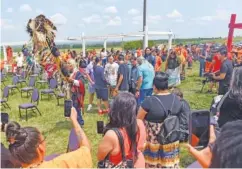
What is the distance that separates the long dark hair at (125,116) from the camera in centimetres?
254

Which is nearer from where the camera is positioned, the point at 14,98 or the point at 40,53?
the point at 40,53

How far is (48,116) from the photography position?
8.12m

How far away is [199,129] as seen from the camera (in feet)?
6.78

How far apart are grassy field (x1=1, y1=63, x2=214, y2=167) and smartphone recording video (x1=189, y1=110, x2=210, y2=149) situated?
2668mm

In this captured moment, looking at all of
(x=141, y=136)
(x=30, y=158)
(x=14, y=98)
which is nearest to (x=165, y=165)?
(x=141, y=136)

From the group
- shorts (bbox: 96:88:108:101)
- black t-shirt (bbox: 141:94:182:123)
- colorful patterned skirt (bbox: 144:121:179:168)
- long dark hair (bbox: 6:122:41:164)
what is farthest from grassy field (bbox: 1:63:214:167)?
long dark hair (bbox: 6:122:41:164)

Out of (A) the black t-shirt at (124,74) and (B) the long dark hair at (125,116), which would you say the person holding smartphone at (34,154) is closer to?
(B) the long dark hair at (125,116)

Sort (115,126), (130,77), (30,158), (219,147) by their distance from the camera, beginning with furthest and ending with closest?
(130,77) → (115,126) → (30,158) → (219,147)

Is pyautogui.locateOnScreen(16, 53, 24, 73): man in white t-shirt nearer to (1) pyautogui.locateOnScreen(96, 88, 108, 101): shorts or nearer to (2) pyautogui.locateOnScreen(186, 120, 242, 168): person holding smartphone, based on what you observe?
(1) pyautogui.locateOnScreen(96, 88, 108, 101): shorts

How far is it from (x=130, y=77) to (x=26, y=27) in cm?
339

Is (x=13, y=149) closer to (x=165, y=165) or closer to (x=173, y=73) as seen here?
(x=165, y=165)

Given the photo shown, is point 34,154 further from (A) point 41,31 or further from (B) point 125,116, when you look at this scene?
(A) point 41,31

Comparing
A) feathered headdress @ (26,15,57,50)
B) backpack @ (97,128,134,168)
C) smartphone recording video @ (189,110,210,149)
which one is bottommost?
backpack @ (97,128,134,168)

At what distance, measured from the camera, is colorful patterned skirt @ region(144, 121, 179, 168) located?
339 centimetres
